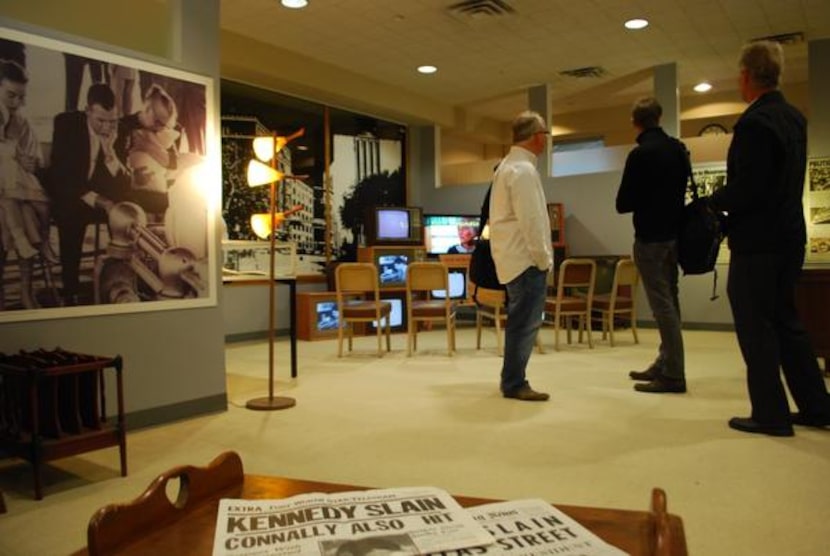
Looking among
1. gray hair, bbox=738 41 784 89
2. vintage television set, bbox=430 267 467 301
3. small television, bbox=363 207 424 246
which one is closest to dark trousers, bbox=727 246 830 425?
gray hair, bbox=738 41 784 89

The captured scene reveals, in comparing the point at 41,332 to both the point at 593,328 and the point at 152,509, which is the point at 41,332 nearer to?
the point at 152,509

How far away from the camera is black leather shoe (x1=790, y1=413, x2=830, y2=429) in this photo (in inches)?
122

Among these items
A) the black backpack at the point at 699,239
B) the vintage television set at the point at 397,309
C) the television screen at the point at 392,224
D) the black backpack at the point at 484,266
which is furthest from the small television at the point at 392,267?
the black backpack at the point at 699,239

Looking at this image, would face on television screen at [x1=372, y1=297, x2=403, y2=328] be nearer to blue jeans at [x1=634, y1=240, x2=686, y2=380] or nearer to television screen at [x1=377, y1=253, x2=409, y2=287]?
television screen at [x1=377, y1=253, x2=409, y2=287]

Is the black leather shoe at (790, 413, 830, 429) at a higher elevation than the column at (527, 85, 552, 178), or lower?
lower

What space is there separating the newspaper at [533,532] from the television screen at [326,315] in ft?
21.2

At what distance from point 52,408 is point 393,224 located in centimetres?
587

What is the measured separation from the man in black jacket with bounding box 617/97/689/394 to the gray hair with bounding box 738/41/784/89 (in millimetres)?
819

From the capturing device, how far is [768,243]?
116 inches

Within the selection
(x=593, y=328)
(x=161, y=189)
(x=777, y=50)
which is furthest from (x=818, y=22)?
(x=161, y=189)

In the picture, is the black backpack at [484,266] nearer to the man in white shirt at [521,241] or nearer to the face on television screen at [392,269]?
the man in white shirt at [521,241]

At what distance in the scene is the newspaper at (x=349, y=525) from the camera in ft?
2.88

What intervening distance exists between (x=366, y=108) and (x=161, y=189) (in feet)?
18.5

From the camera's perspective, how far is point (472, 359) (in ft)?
18.5
